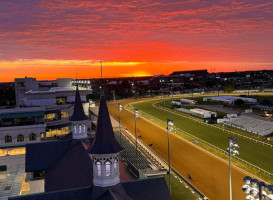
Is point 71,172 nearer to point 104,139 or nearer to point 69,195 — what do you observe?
point 69,195

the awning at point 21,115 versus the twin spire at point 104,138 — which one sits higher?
the twin spire at point 104,138

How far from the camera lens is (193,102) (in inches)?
5261

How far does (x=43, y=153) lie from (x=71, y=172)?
32.0 ft

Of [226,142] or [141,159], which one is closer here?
[141,159]

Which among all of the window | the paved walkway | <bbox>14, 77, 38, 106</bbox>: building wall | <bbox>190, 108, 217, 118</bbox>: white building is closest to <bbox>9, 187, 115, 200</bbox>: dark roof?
the paved walkway

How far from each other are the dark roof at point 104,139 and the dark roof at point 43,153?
14749 mm

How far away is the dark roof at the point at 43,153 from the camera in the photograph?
35.5 metres

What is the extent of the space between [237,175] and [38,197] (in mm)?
30824

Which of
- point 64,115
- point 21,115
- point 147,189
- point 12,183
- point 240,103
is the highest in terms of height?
point 21,115

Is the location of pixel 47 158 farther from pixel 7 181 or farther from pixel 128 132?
pixel 128 132

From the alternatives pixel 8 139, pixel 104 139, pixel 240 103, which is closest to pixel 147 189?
pixel 104 139

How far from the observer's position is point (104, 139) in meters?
23.8

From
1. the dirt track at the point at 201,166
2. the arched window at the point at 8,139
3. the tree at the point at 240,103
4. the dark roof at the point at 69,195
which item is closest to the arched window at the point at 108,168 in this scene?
the dark roof at the point at 69,195

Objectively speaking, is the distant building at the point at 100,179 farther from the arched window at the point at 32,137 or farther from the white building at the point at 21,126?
the arched window at the point at 32,137
